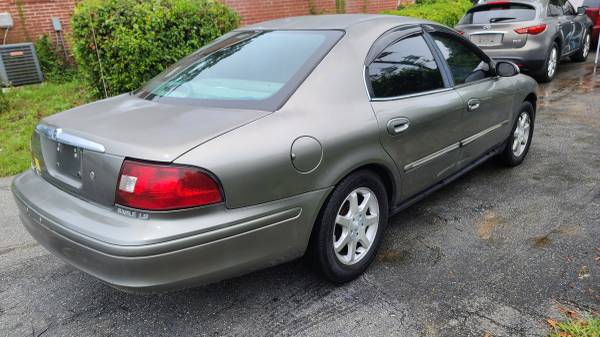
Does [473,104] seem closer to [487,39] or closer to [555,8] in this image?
[487,39]

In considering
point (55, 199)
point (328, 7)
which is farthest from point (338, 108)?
point (328, 7)

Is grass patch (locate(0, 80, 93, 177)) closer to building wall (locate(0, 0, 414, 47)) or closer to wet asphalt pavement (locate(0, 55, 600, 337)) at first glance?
building wall (locate(0, 0, 414, 47))

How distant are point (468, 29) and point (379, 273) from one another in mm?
6930

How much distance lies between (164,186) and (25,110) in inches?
244

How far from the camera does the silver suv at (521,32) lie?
8.43 m

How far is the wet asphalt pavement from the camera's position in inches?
105

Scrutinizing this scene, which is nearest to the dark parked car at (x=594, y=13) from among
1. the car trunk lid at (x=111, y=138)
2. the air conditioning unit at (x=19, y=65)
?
the air conditioning unit at (x=19, y=65)

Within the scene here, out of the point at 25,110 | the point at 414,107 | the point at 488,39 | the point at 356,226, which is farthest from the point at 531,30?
the point at 25,110

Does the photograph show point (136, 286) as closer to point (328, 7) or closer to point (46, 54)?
point (46, 54)

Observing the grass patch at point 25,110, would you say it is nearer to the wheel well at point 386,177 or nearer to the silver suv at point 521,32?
the wheel well at point 386,177

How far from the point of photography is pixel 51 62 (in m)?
9.12

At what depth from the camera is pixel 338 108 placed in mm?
2799

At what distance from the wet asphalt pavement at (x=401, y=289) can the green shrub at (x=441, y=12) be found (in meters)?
7.40

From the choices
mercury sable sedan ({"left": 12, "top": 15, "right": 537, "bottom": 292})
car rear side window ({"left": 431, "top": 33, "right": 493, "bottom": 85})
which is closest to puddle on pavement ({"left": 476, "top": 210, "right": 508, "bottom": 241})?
mercury sable sedan ({"left": 12, "top": 15, "right": 537, "bottom": 292})
